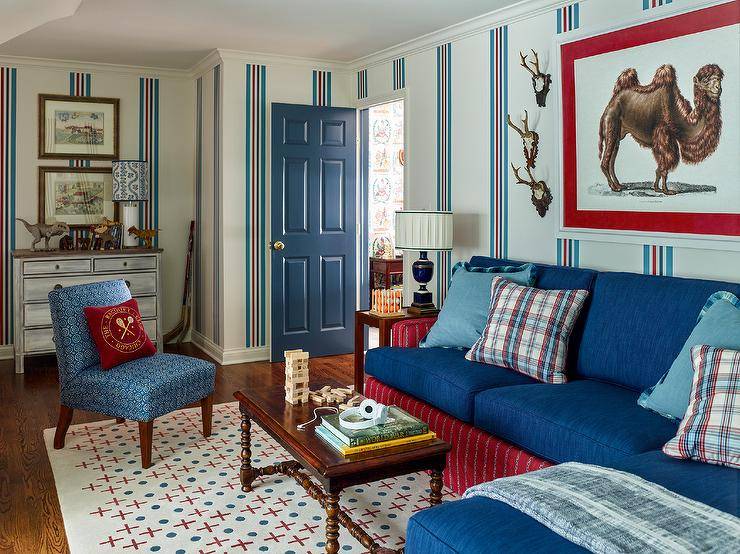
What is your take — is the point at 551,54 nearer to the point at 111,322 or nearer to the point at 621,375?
the point at 621,375

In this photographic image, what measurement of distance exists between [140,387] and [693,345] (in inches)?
96.3

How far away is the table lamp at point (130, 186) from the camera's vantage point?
19.4ft

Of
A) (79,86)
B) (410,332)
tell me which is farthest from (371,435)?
(79,86)

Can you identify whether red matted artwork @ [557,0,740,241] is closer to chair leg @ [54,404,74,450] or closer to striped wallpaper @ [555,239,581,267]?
striped wallpaper @ [555,239,581,267]

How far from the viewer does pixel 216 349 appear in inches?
235

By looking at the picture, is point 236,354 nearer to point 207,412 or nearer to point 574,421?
point 207,412

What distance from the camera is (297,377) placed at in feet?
9.96

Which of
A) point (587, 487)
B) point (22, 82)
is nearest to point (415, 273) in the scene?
point (587, 487)

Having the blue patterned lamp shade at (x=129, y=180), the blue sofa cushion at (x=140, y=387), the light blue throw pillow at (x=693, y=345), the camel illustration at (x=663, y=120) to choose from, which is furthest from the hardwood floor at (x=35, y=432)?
the camel illustration at (x=663, y=120)

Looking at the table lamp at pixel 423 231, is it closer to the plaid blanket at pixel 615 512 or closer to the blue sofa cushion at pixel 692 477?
the blue sofa cushion at pixel 692 477

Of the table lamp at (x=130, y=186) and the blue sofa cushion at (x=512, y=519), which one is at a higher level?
the table lamp at (x=130, y=186)

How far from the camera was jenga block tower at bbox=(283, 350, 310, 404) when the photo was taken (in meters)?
3.02

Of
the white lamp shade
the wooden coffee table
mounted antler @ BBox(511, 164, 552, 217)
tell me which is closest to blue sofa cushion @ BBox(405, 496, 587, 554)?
the wooden coffee table

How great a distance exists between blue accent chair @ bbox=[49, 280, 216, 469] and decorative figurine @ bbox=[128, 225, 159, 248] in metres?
2.21
